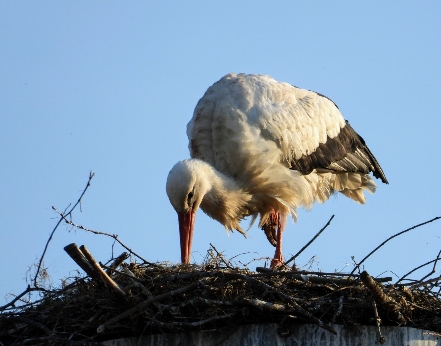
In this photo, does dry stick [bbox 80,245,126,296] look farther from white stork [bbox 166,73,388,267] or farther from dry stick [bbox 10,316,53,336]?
white stork [bbox 166,73,388,267]

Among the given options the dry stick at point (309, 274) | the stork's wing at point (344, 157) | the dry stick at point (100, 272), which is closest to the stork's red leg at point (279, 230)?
the stork's wing at point (344, 157)

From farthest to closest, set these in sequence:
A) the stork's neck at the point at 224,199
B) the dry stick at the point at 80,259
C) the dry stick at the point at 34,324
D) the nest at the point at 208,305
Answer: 1. the stork's neck at the point at 224,199
2. the dry stick at the point at 34,324
3. the nest at the point at 208,305
4. the dry stick at the point at 80,259

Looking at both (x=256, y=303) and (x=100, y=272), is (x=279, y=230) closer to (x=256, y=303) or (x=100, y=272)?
(x=256, y=303)

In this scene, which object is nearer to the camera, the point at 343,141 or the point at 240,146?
the point at 240,146

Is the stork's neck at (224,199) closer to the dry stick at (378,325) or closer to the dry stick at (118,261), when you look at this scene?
the dry stick at (118,261)

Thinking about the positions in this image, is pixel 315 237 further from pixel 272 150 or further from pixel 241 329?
pixel 272 150

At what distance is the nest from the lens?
4.91 meters

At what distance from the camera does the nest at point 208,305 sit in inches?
193

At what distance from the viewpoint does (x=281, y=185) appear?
7.76 metres

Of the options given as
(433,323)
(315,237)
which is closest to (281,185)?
(315,237)

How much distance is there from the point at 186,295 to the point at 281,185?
2.84 metres

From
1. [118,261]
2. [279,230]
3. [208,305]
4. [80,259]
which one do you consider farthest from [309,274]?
[279,230]

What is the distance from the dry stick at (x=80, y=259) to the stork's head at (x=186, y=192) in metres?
1.94

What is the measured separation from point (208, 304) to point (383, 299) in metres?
0.89
